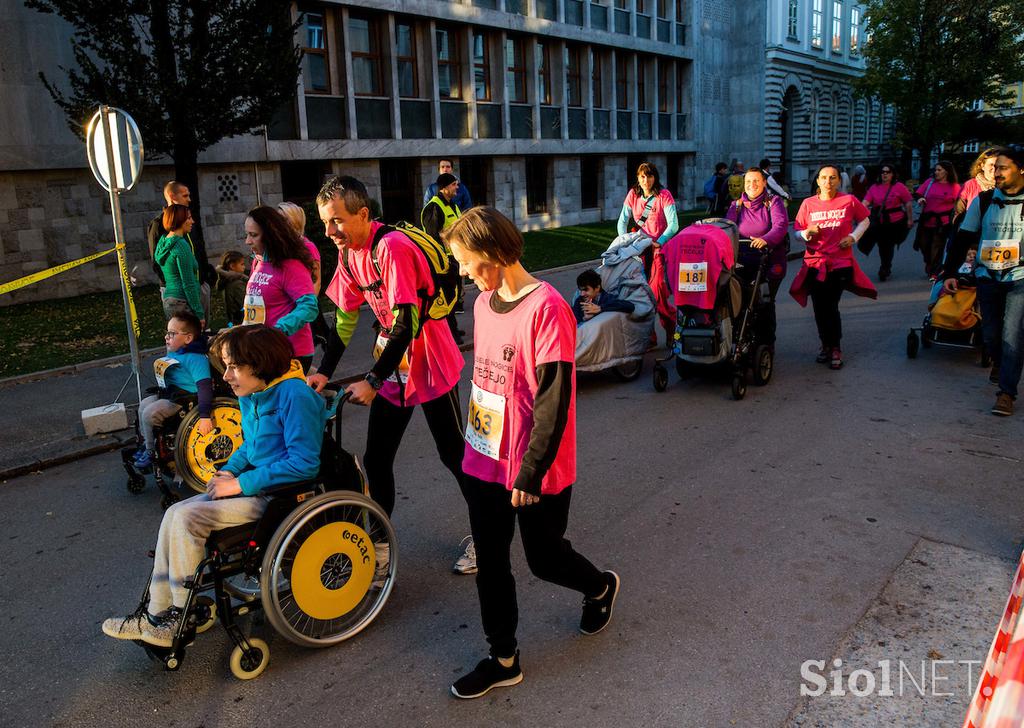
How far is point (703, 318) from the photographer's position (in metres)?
7.46

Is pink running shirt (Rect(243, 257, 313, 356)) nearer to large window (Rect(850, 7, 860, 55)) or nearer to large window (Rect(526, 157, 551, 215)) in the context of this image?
large window (Rect(526, 157, 551, 215))

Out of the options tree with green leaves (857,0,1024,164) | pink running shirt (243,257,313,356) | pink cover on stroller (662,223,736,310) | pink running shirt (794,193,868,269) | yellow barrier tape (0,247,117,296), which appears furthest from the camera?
tree with green leaves (857,0,1024,164)

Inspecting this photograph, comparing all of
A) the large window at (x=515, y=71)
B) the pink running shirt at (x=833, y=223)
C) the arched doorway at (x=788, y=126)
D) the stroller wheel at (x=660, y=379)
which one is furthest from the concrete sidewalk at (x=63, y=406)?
the arched doorway at (x=788, y=126)

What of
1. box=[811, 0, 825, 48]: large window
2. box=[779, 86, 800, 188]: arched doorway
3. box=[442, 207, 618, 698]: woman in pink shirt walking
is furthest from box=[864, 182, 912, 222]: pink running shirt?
box=[811, 0, 825, 48]: large window

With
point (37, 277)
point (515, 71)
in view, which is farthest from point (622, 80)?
point (37, 277)

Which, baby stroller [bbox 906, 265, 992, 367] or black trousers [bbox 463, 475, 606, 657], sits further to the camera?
baby stroller [bbox 906, 265, 992, 367]

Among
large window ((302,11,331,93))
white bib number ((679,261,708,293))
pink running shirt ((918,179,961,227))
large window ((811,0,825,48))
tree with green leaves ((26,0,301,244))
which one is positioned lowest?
white bib number ((679,261,708,293))

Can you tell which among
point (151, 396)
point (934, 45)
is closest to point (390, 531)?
point (151, 396)

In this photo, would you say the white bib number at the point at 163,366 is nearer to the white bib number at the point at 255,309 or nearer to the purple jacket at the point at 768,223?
the white bib number at the point at 255,309

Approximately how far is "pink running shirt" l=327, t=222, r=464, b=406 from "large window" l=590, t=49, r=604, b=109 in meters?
26.5

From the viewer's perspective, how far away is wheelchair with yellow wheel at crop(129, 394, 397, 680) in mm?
3369

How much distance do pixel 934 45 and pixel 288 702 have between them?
122 feet

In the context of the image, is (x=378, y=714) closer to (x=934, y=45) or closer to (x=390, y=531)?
(x=390, y=531)

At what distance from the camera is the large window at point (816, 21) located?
4263cm
